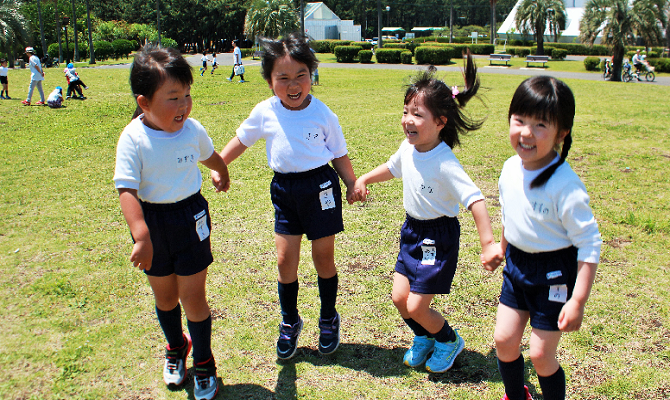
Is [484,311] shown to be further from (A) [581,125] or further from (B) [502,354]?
(A) [581,125]

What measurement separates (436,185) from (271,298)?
1.77 m

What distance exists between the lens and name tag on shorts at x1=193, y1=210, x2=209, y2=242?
9.05 feet

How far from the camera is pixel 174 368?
298cm

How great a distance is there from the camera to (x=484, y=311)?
3.74 m

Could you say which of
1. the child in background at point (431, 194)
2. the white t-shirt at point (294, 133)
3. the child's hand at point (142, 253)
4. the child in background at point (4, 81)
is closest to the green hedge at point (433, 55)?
the child in background at point (4, 81)

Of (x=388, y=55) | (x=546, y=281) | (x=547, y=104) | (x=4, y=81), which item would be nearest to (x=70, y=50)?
(x=388, y=55)

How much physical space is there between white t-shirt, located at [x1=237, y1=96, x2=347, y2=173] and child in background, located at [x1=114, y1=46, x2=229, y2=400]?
1.16 feet

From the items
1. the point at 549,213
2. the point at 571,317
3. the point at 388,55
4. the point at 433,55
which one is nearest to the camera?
the point at 571,317

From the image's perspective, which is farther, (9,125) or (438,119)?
(9,125)

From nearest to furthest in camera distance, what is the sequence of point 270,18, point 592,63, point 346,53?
point 592,63 → point 270,18 → point 346,53

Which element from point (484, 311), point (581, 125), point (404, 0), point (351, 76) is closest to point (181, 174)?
point (484, 311)

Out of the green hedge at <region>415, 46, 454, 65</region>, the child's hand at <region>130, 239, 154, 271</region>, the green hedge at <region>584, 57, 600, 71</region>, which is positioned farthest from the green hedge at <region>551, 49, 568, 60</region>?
the child's hand at <region>130, 239, 154, 271</region>

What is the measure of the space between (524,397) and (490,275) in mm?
1790

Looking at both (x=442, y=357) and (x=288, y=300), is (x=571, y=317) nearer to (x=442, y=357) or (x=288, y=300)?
(x=442, y=357)
